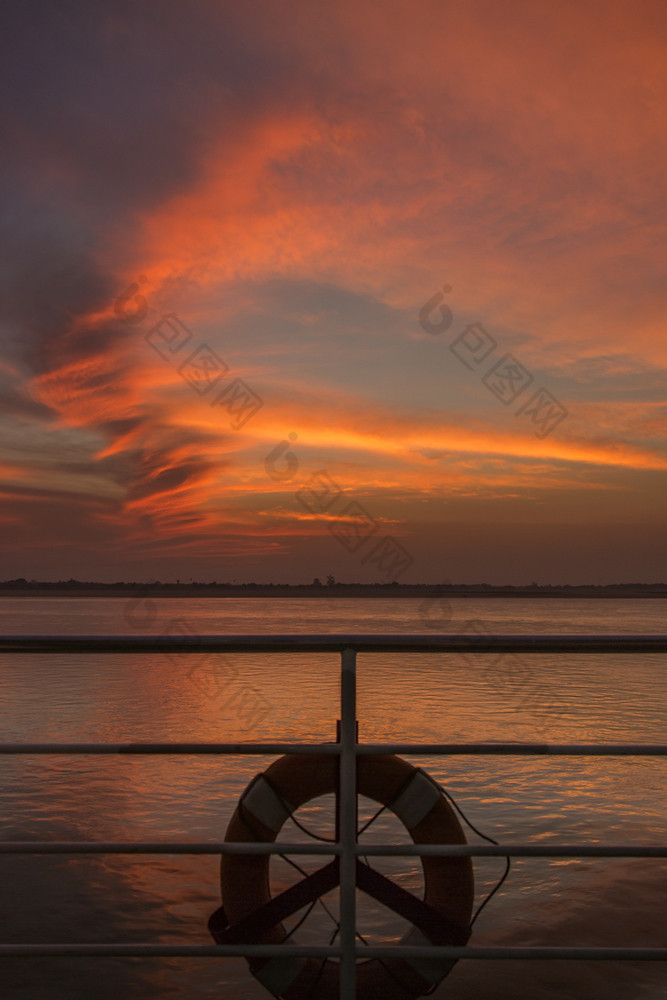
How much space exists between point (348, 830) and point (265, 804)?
36 centimetres

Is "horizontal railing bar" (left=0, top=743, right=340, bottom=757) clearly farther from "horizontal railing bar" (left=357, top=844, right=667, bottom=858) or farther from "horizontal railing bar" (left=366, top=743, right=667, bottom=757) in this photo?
"horizontal railing bar" (left=357, top=844, right=667, bottom=858)

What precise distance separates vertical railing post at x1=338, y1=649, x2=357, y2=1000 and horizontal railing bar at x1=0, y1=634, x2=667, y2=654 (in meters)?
0.08

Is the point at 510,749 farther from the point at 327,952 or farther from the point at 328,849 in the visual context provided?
the point at 327,952

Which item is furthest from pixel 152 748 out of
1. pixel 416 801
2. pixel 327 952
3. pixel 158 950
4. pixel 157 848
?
pixel 416 801

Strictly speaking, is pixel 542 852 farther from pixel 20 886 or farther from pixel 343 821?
pixel 20 886

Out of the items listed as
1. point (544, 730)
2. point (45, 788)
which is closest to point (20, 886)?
point (45, 788)

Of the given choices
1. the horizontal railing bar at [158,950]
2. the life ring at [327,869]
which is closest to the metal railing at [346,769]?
the horizontal railing bar at [158,950]

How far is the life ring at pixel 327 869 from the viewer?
1930 mm

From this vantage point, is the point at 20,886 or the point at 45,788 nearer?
the point at 20,886

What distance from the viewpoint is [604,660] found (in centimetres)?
2500

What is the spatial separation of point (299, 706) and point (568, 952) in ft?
37.6

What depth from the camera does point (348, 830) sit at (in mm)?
1706

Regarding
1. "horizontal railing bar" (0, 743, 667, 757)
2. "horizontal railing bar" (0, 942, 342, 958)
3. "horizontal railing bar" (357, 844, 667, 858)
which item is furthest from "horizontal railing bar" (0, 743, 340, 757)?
"horizontal railing bar" (0, 942, 342, 958)

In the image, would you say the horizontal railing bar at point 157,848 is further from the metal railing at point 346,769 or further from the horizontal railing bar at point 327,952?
the horizontal railing bar at point 327,952
